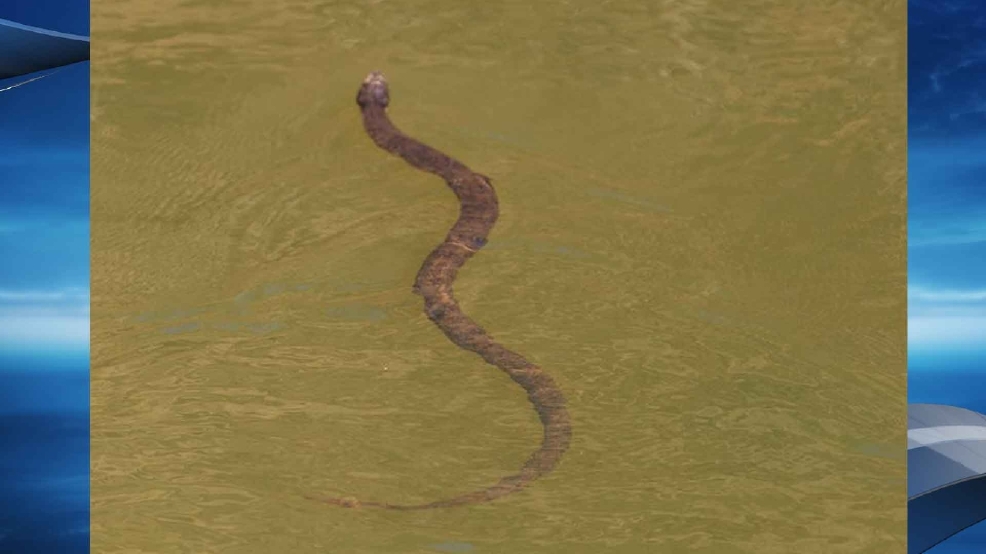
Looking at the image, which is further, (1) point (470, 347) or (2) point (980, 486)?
(2) point (980, 486)

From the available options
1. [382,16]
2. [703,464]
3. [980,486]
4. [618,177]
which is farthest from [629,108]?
[980,486]

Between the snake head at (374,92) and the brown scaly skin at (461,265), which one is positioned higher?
the snake head at (374,92)

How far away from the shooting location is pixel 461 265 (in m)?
1.11

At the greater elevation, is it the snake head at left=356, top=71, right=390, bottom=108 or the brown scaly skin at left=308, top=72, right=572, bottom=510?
the snake head at left=356, top=71, right=390, bottom=108

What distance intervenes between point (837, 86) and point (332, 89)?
2.52ft

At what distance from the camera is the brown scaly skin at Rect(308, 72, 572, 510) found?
1109 mm

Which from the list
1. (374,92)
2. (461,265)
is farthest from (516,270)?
(374,92)

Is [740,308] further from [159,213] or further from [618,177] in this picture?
[159,213]

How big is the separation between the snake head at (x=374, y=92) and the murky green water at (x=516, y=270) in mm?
21

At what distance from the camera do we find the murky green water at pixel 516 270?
3.67 ft

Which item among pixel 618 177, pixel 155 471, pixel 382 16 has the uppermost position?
pixel 382 16

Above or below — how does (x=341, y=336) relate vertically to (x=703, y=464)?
above

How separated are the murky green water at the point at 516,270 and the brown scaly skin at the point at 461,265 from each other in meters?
0.02

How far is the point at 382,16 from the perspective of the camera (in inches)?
44.4
